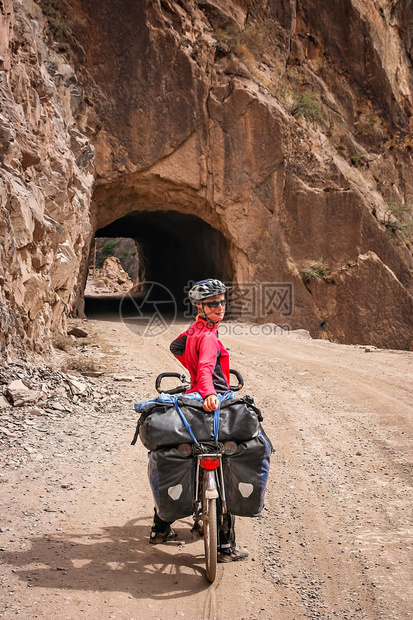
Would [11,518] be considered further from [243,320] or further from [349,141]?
[349,141]

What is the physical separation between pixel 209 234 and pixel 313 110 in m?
5.23

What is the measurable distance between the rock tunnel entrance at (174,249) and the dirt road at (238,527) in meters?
10.5

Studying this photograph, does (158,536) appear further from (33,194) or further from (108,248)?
(108,248)

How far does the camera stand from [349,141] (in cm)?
1798

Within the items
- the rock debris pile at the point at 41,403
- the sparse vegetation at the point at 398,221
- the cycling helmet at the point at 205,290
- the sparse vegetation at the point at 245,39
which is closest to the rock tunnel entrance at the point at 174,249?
the sparse vegetation at the point at 398,221

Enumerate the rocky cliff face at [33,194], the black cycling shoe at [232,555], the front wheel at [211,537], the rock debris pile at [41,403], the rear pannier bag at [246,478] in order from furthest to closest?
the rocky cliff face at [33,194]
the rock debris pile at [41,403]
the black cycling shoe at [232,555]
the rear pannier bag at [246,478]
the front wheel at [211,537]

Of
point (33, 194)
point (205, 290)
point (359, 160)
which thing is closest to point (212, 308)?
point (205, 290)

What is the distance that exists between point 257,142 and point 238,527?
13.3m

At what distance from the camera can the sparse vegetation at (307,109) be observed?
656 inches

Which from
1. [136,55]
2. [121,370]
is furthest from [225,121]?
[121,370]

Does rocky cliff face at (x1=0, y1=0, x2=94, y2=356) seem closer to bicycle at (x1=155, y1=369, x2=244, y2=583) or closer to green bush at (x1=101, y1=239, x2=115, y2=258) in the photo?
bicycle at (x1=155, y1=369, x2=244, y2=583)

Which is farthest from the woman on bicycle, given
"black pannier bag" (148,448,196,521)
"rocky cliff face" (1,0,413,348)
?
"rocky cliff face" (1,0,413,348)

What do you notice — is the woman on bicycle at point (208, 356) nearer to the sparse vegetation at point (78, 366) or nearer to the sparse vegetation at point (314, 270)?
the sparse vegetation at point (78, 366)

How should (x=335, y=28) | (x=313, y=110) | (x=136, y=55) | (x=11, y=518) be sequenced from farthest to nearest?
(x=335, y=28), (x=313, y=110), (x=136, y=55), (x=11, y=518)
